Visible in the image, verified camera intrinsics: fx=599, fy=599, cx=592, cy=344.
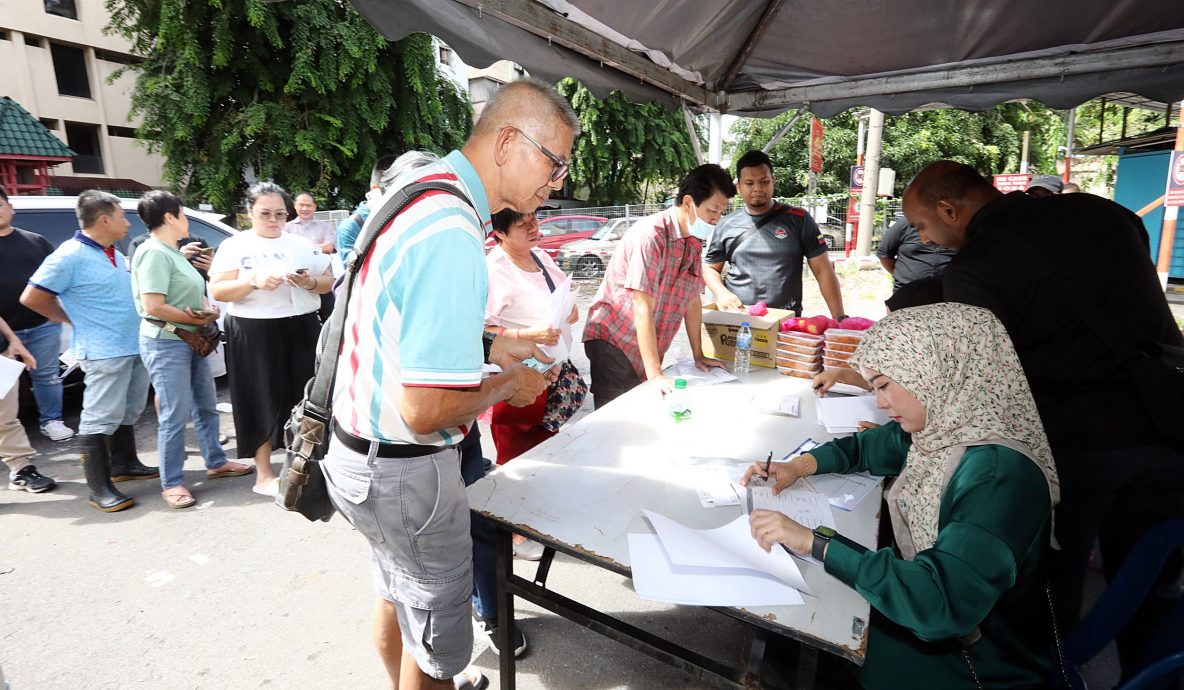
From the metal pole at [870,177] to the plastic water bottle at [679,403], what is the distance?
9.47 meters

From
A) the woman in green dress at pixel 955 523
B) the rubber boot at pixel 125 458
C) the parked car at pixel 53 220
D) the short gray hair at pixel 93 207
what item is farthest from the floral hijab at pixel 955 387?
the parked car at pixel 53 220

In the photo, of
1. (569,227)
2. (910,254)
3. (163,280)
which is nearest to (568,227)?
(569,227)

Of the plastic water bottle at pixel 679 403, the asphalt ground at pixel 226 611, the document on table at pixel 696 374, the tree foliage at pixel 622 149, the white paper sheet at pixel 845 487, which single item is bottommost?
the asphalt ground at pixel 226 611

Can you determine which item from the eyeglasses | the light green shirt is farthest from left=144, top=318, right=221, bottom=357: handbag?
the eyeglasses

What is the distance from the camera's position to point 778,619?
1220mm

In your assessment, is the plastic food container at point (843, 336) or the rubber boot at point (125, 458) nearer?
the plastic food container at point (843, 336)

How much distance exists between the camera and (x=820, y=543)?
1.36 m

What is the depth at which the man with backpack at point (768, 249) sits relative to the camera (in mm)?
3771

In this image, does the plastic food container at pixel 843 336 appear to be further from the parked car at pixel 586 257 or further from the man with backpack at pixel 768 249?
the parked car at pixel 586 257

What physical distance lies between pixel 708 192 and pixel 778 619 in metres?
2.12

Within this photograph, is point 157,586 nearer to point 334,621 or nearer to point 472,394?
point 334,621

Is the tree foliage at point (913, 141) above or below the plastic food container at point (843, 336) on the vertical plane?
above

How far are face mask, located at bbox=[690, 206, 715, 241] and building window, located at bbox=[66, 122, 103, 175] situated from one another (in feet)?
73.9

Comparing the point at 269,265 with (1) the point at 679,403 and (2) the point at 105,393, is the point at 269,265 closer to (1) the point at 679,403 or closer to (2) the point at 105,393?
(2) the point at 105,393
